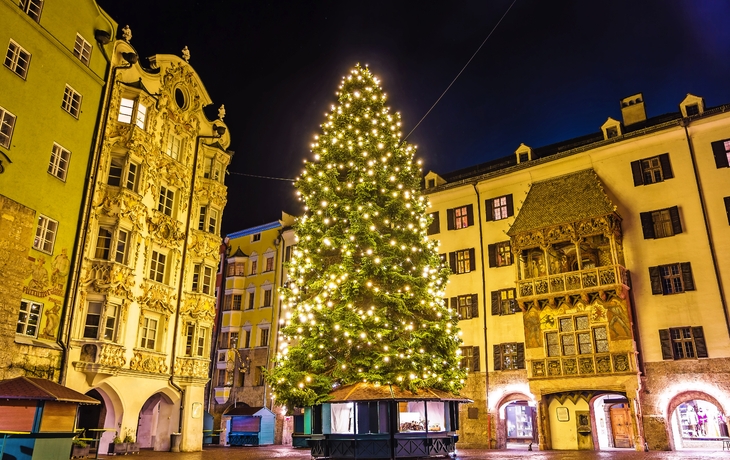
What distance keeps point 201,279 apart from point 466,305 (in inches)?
651

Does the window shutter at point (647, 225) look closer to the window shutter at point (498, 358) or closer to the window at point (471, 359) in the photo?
the window shutter at point (498, 358)

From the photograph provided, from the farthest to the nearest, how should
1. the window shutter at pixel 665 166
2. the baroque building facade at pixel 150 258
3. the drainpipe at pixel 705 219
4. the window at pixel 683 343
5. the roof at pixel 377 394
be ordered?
the window shutter at pixel 665 166 → the window at pixel 683 343 → the drainpipe at pixel 705 219 → the baroque building facade at pixel 150 258 → the roof at pixel 377 394

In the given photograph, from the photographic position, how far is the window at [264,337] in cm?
4441

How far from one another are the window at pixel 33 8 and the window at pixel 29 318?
12.1 m

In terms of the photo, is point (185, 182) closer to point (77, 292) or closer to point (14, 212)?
point (77, 292)

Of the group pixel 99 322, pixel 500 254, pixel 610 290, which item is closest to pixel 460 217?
pixel 500 254

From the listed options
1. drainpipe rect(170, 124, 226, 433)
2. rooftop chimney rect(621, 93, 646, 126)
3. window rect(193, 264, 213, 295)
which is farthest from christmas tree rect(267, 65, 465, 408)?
rooftop chimney rect(621, 93, 646, 126)

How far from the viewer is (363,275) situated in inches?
800

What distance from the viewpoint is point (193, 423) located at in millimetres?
29281

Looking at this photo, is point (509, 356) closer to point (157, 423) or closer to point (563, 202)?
point (563, 202)

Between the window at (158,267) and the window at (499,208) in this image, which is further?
the window at (499,208)

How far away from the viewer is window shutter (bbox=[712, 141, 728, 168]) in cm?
2767

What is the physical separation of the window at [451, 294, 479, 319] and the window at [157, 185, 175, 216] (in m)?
18.4

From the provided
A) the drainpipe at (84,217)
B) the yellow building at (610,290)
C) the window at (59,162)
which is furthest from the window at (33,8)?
the yellow building at (610,290)
